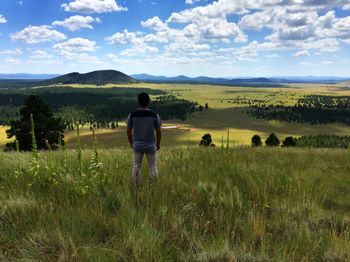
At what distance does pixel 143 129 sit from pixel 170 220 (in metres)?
3.39

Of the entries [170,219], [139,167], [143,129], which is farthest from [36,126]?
[170,219]

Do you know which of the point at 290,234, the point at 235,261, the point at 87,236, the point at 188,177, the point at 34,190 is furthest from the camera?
the point at 188,177

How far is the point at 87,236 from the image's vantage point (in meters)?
4.31

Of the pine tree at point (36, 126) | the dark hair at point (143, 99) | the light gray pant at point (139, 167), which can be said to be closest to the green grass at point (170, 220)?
the light gray pant at point (139, 167)

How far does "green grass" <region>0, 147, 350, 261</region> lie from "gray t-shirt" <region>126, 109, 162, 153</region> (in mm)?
812

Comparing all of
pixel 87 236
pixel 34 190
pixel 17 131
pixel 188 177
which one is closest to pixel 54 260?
pixel 87 236

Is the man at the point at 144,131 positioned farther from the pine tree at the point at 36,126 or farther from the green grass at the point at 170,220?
the pine tree at the point at 36,126

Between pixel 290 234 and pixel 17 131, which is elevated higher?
pixel 290 234

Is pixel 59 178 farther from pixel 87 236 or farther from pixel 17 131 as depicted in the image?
pixel 17 131

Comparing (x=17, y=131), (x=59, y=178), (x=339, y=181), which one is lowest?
(x=17, y=131)

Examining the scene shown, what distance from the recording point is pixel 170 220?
483 centimetres

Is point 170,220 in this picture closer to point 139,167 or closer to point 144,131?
point 139,167

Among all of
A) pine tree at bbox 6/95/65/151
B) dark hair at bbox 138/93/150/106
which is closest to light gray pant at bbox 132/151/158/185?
dark hair at bbox 138/93/150/106

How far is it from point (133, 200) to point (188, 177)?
86.7 inches
